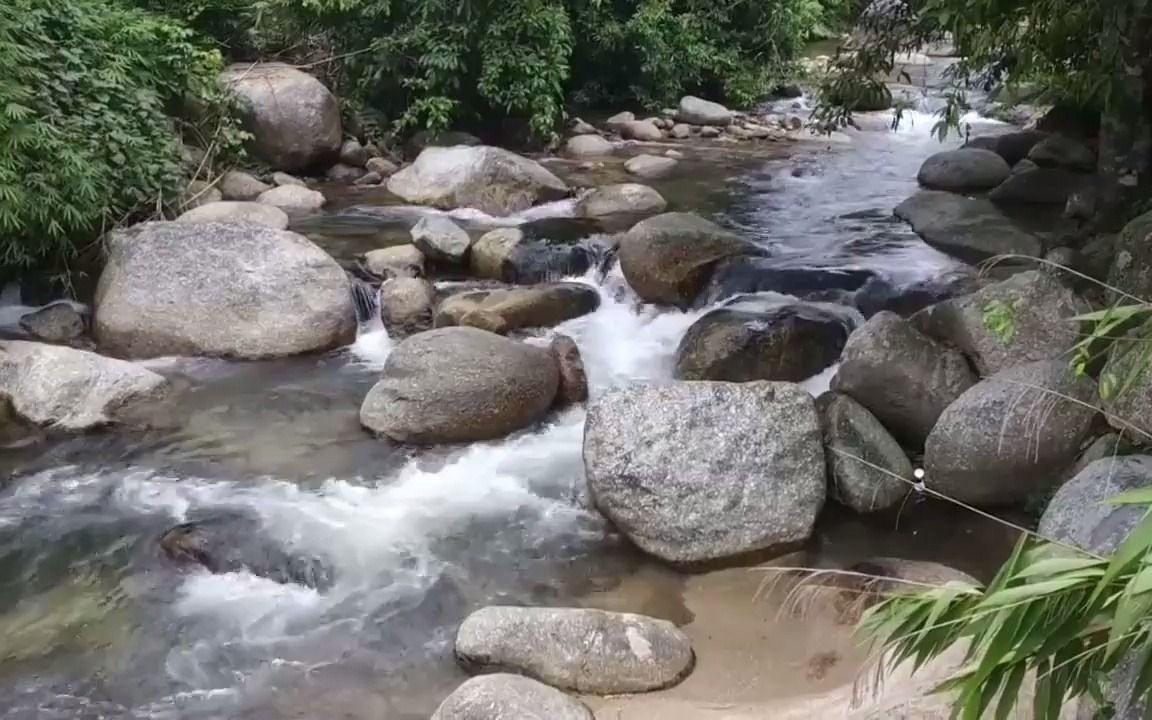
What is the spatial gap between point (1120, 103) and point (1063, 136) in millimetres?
3947

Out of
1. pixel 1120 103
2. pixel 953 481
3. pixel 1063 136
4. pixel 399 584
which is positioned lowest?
pixel 399 584

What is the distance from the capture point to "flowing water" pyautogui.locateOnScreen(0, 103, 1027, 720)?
13.1 ft

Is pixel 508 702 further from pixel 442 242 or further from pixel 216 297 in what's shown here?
pixel 442 242

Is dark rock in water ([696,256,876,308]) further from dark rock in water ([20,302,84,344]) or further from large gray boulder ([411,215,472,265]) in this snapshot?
dark rock in water ([20,302,84,344])

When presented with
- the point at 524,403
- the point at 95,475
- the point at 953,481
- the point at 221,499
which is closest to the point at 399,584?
the point at 221,499

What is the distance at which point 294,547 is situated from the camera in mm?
4820

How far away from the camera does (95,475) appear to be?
17.7ft

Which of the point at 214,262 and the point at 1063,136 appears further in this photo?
the point at 1063,136

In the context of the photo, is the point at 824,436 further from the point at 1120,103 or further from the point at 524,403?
the point at 1120,103

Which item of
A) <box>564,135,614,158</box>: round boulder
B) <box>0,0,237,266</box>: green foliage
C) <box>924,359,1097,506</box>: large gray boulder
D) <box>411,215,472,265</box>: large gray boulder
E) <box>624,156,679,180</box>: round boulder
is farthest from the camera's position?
<box>564,135,614,158</box>: round boulder

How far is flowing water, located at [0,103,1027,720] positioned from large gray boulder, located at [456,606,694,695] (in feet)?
0.72

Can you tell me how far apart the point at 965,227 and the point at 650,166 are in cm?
418

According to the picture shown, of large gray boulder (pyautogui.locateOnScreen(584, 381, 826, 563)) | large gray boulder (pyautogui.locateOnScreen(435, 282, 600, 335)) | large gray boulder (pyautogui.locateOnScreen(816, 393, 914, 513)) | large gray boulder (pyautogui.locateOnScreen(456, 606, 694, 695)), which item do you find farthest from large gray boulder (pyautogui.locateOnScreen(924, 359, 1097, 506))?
large gray boulder (pyautogui.locateOnScreen(435, 282, 600, 335))

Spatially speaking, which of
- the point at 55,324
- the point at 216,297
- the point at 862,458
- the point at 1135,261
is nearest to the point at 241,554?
the point at 216,297
